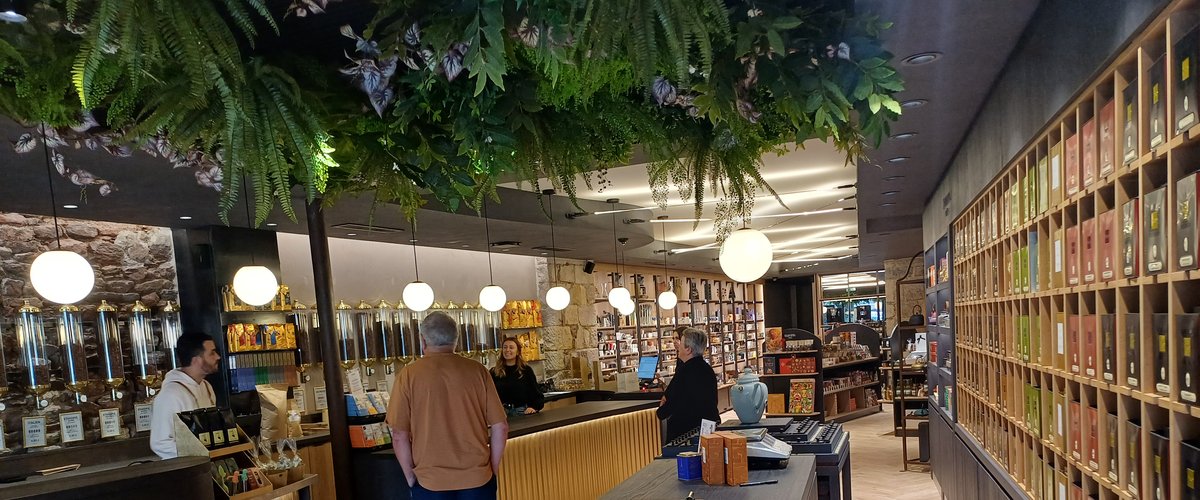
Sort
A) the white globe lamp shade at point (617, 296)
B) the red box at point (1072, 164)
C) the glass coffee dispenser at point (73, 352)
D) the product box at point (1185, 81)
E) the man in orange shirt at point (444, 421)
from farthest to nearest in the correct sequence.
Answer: the white globe lamp shade at point (617, 296) < the glass coffee dispenser at point (73, 352) < the man in orange shirt at point (444, 421) < the red box at point (1072, 164) < the product box at point (1185, 81)

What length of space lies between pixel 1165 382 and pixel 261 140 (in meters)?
2.08

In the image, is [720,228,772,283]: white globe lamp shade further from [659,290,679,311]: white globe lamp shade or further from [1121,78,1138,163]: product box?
[659,290,679,311]: white globe lamp shade

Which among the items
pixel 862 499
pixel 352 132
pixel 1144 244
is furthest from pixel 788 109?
pixel 862 499

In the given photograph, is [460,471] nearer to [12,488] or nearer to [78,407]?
[12,488]

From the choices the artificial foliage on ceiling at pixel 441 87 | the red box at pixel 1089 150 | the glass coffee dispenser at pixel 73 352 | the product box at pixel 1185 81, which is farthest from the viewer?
the glass coffee dispenser at pixel 73 352

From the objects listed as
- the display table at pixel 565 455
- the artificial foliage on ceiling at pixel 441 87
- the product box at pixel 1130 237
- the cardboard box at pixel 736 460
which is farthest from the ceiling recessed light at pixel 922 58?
the display table at pixel 565 455

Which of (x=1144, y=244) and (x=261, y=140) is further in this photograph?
(x=1144, y=244)

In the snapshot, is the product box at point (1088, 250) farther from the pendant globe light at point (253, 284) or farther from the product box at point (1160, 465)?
the pendant globe light at point (253, 284)

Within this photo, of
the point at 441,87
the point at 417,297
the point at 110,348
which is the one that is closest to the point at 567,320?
the point at 417,297

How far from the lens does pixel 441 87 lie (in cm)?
145

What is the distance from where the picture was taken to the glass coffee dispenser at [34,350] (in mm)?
5793

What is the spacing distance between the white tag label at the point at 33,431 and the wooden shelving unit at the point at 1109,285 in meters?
6.27

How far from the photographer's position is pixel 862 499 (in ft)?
24.3

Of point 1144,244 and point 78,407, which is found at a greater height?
point 1144,244
